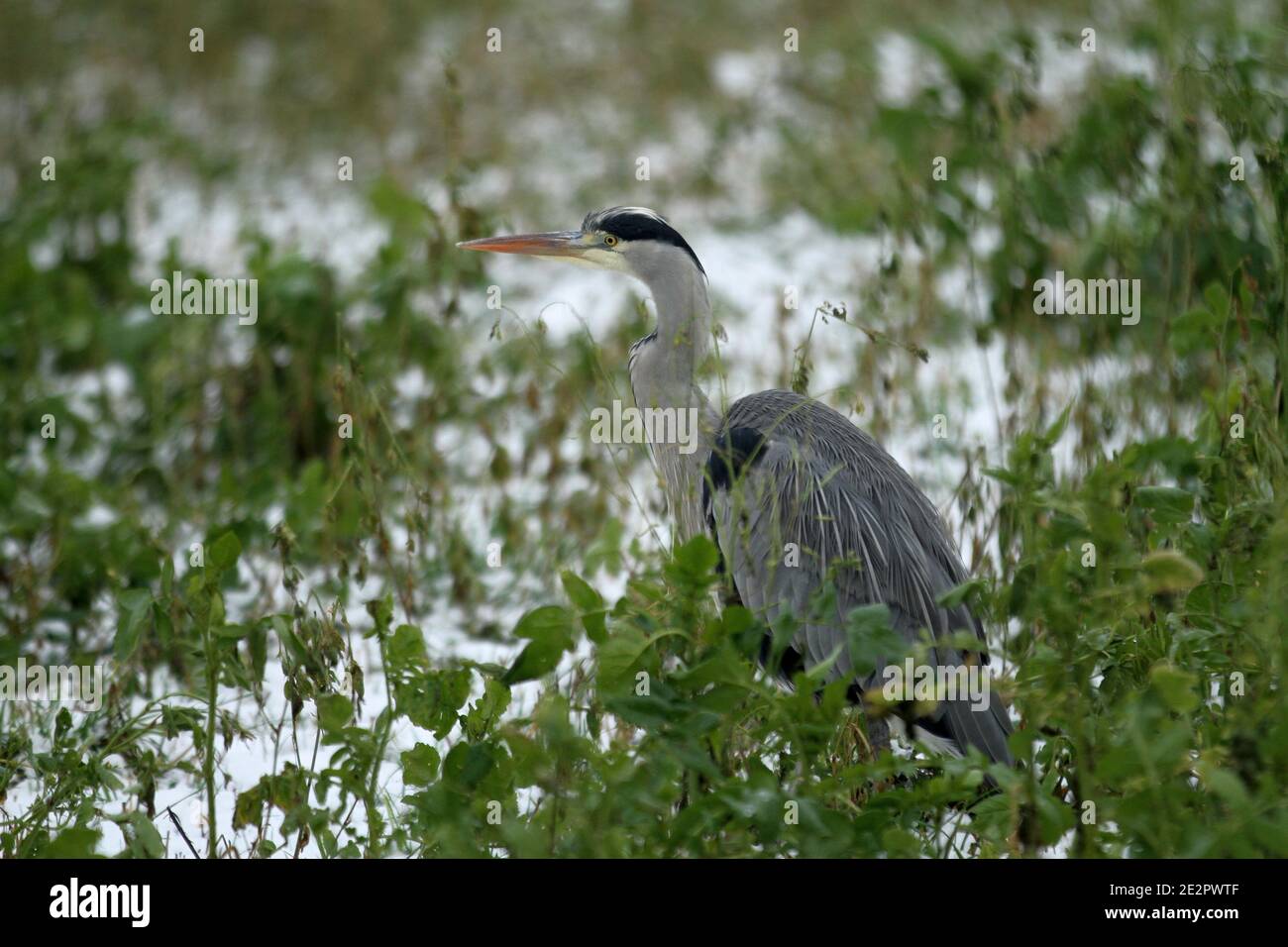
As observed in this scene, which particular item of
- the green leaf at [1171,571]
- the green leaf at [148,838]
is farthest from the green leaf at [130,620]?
the green leaf at [1171,571]

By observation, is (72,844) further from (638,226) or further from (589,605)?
(638,226)

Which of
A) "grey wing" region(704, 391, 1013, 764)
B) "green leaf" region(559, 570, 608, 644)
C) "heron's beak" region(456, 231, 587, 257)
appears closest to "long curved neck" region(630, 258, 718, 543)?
"grey wing" region(704, 391, 1013, 764)

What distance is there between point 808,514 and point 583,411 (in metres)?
1.61

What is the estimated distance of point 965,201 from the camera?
15.2 feet

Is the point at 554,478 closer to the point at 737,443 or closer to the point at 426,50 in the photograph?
the point at 737,443

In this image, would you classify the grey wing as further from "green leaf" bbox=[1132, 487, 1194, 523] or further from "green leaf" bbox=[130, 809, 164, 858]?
"green leaf" bbox=[130, 809, 164, 858]

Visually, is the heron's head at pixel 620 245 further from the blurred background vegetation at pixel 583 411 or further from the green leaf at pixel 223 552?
the green leaf at pixel 223 552

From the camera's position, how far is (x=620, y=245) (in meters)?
3.97

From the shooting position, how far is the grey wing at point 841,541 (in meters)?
3.32

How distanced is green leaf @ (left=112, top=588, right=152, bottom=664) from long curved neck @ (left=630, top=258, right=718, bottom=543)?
1.34 m

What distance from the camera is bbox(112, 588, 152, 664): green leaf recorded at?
9.20 feet

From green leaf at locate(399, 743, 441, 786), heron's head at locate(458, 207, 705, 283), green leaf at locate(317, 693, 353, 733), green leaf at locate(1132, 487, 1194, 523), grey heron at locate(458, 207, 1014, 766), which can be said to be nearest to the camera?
green leaf at locate(317, 693, 353, 733)

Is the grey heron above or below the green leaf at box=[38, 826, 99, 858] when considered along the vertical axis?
above
